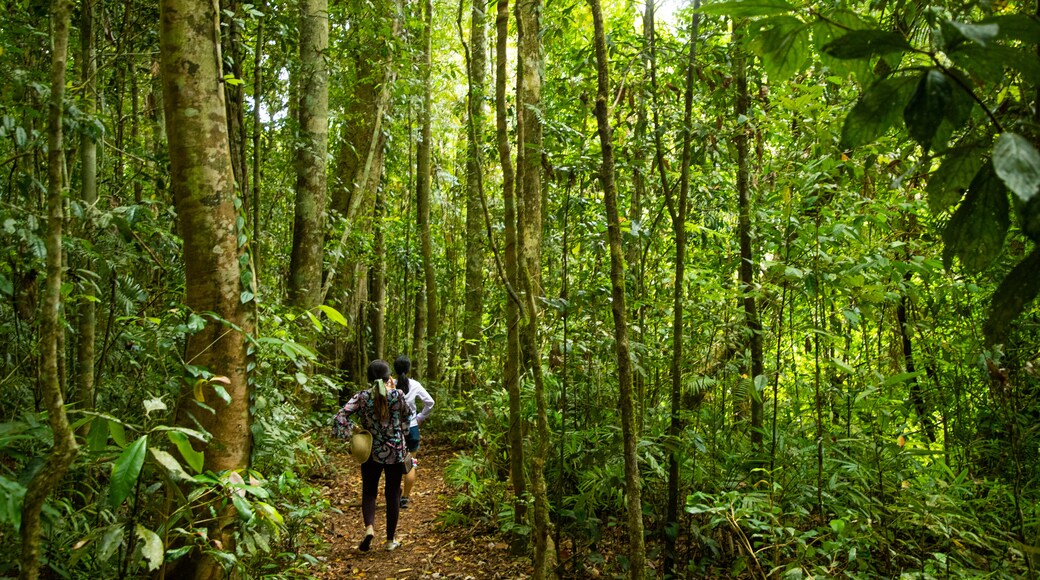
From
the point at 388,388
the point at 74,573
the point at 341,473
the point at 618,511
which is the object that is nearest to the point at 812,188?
the point at 618,511

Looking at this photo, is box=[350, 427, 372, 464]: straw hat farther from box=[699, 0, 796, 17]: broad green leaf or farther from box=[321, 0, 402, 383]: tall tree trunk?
box=[699, 0, 796, 17]: broad green leaf

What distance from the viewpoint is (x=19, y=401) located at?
12.3 ft

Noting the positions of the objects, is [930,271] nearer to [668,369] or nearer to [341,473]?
[668,369]

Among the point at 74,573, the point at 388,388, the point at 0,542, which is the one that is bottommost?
the point at 74,573

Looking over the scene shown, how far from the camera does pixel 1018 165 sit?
81 cm

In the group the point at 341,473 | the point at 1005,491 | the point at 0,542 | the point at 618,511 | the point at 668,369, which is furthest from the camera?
the point at 341,473

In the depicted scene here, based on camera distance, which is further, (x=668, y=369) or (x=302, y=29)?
(x=302, y=29)

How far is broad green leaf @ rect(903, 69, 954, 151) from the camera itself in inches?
36.0

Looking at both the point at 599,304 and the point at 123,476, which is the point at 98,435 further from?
the point at 599,304

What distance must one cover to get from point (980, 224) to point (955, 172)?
0.17m

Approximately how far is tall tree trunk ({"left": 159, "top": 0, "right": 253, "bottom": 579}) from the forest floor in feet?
7.35

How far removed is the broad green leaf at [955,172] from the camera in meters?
1.10

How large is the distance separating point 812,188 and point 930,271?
0.98 m

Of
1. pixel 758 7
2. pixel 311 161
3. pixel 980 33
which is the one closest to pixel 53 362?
pixel 758 7
